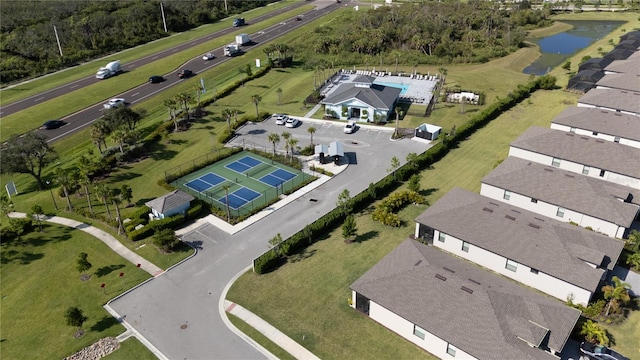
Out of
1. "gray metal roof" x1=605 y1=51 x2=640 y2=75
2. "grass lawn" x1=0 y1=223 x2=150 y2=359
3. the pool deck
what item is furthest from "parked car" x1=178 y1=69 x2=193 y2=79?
"gray metal roof" x1=605 y1=51 x2=640 y2=75

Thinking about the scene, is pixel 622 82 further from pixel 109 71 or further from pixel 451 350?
pixel 109 71

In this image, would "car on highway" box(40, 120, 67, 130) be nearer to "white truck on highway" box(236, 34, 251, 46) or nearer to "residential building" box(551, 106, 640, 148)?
"white truck on highway" box(236, 34, 251, 46)

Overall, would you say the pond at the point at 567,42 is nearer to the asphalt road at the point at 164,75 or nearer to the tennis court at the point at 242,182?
the tennis court at the point at 242,182

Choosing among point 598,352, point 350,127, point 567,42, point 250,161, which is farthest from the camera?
point 567,42

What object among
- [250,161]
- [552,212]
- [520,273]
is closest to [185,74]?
[250,161]

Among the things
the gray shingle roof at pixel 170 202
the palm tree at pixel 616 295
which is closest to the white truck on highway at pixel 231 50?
the gray shingle roof at pixel 170 202

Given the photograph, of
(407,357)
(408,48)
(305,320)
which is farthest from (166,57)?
(407,357)
